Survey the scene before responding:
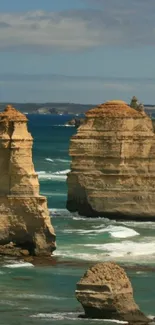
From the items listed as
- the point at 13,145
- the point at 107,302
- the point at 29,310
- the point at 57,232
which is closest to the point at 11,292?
the point at 29,310

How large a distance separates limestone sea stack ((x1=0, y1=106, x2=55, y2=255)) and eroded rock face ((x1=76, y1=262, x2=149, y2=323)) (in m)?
11.4

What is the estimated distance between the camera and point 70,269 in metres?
42.0

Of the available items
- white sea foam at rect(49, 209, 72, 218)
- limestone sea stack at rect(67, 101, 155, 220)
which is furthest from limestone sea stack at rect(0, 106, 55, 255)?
white sea foam at rect(49, 209, 72, 218)

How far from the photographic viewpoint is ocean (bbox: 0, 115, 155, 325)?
3462 cm

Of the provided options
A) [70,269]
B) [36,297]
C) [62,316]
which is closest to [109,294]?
[62,316]

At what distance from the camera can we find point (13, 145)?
4512 cm

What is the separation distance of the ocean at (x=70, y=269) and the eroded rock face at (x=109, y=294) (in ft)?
1.25

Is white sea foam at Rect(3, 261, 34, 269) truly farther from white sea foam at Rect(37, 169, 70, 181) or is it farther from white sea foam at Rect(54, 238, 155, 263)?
white sea foam at Rect(37, 169, 70, 181)

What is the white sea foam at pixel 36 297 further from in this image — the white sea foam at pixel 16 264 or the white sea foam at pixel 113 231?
the white sea foam at pixel 113 231

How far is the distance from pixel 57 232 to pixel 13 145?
8556mm

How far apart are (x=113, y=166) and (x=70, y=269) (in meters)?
17.6

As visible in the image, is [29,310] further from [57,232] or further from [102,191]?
[102,191]

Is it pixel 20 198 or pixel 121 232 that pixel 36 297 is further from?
pixel 121 232

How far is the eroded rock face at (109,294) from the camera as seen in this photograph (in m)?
32.4
